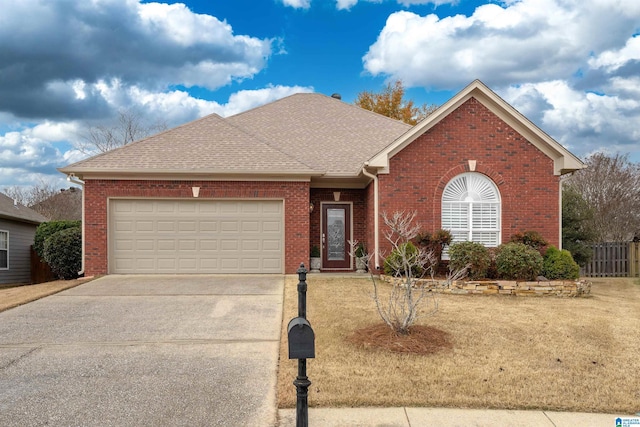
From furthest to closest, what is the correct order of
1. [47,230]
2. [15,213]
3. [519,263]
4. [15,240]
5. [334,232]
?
[15,240] < [15,213] < [47,230] < [334,232] < [519,263]

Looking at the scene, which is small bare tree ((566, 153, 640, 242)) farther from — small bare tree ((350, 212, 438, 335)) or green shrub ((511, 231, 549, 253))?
small bare tree ((350, 212, 438, 335))

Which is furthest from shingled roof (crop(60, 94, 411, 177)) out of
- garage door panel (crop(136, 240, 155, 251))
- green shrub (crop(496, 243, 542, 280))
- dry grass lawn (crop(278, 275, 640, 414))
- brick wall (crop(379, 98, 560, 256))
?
dry grass lawn (crop(278, 275, 640, 414))

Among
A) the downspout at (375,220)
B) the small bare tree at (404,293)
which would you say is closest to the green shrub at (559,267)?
the small bare tree at (404,293)

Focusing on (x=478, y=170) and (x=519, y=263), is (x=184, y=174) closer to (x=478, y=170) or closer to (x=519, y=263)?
(x=478, y=170)

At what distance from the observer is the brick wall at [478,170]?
13.2 meters

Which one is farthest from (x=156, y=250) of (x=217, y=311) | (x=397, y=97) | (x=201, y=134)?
(x=397, y=97)

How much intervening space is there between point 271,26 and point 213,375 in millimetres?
16130

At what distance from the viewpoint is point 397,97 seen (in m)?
30.2

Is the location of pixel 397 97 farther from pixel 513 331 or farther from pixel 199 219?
pixel 513 331

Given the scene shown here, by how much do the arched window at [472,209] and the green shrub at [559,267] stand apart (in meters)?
1.53

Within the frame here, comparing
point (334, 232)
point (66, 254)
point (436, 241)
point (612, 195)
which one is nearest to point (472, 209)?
point (436, 241)

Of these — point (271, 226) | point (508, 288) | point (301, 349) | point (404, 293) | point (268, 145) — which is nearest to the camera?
point (301, 349)

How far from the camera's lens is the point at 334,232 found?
15469 mm

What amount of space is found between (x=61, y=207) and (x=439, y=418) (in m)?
39.1
